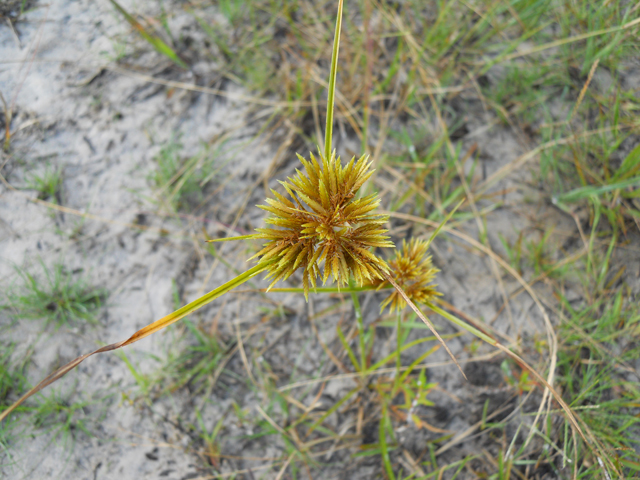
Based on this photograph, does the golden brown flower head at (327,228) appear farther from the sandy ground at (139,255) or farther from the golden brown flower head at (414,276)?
the sandy ground at (139,255)

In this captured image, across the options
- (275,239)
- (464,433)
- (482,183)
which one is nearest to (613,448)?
(464,433)

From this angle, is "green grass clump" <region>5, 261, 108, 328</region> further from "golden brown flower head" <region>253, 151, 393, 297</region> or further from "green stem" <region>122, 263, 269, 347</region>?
"golden brown flower head" <region>253, 151, 393, 297</region>

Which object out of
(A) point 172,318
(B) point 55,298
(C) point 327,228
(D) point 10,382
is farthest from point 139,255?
(C) point 327,228

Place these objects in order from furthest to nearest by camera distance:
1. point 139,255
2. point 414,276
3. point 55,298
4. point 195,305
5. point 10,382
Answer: point 139,255, point 55,298, point 10,382, point 414,276, point 195,305

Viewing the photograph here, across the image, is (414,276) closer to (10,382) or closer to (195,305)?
(195,305)

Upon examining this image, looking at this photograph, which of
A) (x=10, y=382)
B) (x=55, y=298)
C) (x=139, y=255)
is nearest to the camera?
(x=10, y=382)

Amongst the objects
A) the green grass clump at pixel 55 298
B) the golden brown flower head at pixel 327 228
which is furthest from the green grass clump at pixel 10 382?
the golden brown flower head at pixel 327 228

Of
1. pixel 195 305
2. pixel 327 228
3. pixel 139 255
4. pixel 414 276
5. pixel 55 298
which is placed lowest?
pixel 55 298

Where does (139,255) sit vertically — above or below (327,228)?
below
